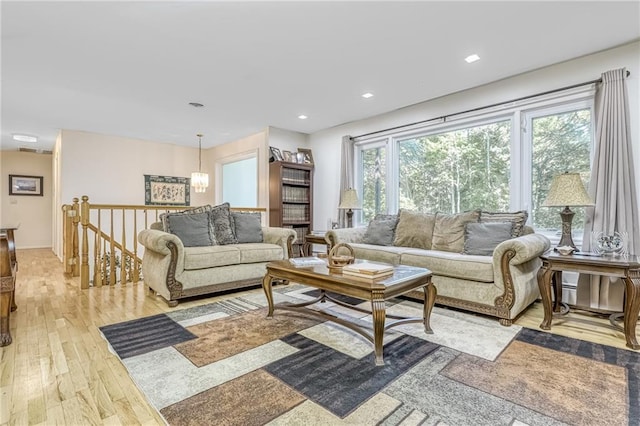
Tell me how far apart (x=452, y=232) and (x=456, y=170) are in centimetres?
106

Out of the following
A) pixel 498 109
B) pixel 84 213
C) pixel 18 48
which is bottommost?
pixel 84 213

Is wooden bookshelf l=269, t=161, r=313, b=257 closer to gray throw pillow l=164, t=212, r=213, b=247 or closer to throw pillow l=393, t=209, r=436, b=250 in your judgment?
gray throw pillow l=164, t=212, r=213, b=247

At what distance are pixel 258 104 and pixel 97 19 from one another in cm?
212

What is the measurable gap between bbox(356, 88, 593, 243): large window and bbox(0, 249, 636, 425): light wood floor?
1281 mm

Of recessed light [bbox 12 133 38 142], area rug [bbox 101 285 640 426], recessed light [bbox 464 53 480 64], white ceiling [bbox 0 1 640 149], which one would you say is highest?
recessed light [bbox 464 53 480 64]

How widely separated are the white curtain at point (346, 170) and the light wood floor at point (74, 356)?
2223 millimetres

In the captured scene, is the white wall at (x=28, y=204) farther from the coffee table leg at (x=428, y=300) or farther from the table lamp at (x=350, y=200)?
the coffee table leg at (x=428, y=300)

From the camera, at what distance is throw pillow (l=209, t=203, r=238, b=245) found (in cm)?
376

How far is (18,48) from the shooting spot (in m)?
2.72

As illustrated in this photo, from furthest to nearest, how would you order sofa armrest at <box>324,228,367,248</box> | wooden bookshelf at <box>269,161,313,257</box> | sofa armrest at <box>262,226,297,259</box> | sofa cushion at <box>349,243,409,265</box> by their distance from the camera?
wooden bookshelf at <box>269,161,313,257</box>, sofa armrest at <box>262,226,297,259</box>, sofa armrest at <box>324,228,367,248</box>, sofa cushion at <box>349,243,409,265</box>

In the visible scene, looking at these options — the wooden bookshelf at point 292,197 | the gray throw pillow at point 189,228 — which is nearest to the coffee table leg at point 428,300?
the gray throw pillow at point 189,228

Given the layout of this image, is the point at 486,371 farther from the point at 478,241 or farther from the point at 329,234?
the point at 329,234

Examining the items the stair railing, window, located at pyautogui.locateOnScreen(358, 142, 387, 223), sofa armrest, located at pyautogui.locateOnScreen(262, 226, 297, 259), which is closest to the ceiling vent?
the stair railing

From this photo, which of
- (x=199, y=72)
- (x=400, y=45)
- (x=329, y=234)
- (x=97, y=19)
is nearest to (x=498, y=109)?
(x=400, y=45)
